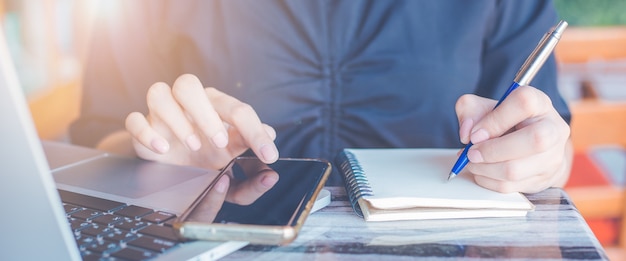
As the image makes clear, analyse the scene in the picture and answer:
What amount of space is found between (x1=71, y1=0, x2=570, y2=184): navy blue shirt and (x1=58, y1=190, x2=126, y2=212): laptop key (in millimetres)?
297

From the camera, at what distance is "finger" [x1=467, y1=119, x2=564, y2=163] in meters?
0.44

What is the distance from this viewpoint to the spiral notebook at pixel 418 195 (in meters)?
0.42

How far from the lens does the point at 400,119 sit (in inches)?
28.3

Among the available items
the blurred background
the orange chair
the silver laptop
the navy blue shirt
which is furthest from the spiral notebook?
the orange chair

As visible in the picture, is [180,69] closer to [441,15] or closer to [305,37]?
[305,37]

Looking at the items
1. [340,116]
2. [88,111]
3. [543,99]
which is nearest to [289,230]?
[543,99]

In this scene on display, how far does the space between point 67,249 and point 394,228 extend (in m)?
0.21

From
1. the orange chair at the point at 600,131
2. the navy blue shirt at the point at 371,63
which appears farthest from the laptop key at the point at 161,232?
the orange chair at the point at 600,131

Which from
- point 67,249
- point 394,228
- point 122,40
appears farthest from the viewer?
point 122,40

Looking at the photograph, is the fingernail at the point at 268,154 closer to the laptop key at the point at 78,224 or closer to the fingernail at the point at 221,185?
the fingernail at the point at 221,185

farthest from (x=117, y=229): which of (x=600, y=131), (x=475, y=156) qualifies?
(x=600, y=131)

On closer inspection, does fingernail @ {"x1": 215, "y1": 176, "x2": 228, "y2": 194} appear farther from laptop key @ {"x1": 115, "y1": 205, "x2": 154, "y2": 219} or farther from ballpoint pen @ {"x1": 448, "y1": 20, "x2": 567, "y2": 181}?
ballpoint pen @ {"x1": 448, "y1": 20, "x2": 567, "y2": 181}

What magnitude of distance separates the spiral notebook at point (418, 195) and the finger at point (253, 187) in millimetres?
60

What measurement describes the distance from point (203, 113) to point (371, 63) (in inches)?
10.7
